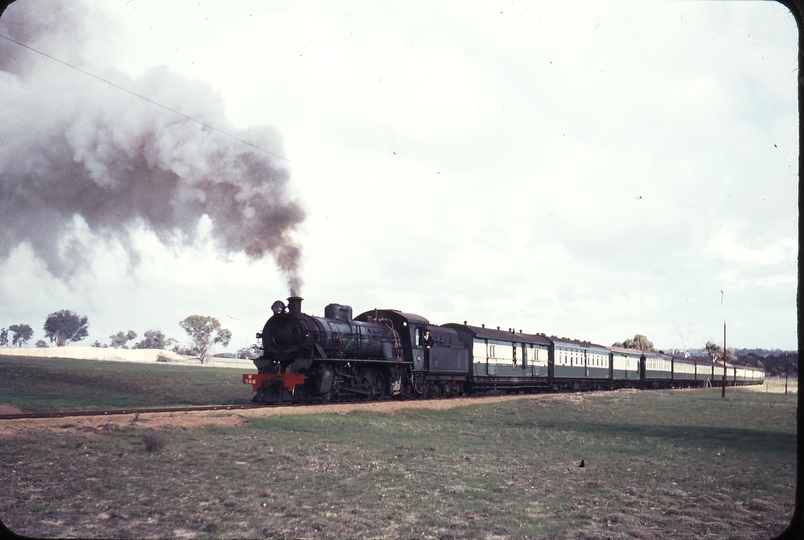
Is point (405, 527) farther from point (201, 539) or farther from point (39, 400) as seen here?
point (39, 400)

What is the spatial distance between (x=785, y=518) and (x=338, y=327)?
16989 mm

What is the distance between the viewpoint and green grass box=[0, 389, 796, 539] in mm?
9109

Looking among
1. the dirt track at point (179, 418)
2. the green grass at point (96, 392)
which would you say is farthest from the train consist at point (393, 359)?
the green grass at point (96, 392)

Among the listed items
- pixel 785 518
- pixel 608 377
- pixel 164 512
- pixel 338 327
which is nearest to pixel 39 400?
pixel 338 327

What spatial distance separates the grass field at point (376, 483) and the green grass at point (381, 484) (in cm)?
4

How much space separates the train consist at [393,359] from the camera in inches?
912

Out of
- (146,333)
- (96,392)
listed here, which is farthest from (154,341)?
(96,392)

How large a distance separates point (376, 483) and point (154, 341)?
119066 millimetres

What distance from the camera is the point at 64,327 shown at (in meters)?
101

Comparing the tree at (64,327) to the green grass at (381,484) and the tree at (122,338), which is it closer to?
the tree at (122,338)

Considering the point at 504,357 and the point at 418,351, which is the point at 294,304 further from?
the point at 504,357

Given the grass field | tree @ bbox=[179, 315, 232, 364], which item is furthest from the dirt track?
tree @ bbox=[179, 315, 232, 364]

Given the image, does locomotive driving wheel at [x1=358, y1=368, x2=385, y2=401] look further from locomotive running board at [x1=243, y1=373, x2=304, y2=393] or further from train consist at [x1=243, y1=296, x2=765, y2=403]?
locomotive running board at [x1=243, y1=373, x2=304, y2=393]

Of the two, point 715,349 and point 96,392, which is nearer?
point 96,392
